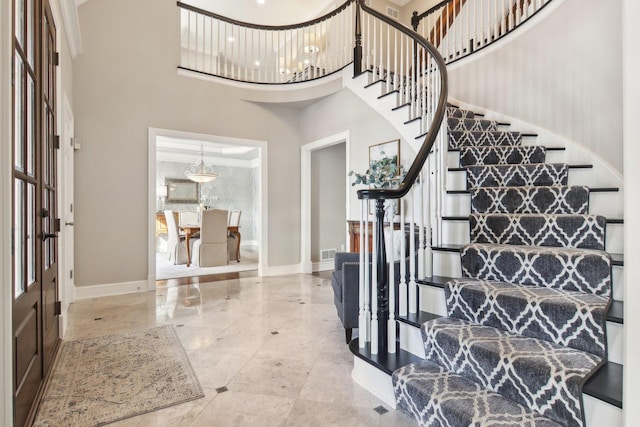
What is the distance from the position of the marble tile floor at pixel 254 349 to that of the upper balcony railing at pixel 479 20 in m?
3.60

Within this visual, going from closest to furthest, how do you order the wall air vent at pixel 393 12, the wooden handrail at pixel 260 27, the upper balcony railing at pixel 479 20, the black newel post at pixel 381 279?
the black newel post at pixel 381 279 → the upper balcony railing at pixel 479 20 → the wooden handrail at pixel 260 27 → the wall air vent at pixel 393 12

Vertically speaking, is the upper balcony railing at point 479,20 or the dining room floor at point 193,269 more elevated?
the upper balcony railing at point 479,20

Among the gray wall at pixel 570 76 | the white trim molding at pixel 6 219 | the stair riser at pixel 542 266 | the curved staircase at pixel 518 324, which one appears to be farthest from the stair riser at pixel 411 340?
the gray wall at pixel 570 76

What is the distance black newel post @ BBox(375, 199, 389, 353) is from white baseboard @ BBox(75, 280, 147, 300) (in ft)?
11.7

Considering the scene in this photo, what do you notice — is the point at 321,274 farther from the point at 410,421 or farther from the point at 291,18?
the point at 291,18

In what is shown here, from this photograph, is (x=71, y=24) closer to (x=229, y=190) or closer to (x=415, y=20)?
(x=415, y=20)

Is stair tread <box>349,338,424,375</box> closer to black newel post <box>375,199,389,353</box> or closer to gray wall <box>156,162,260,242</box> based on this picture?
black newel post <box>375,199,389,353</box>

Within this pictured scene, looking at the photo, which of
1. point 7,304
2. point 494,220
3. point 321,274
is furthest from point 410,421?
point 321,274

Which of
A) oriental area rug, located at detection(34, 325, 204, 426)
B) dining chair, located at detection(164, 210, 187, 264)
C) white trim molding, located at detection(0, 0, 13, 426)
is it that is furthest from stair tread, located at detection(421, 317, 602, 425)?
dining chair, located at detection(164, 210, 187, 264)

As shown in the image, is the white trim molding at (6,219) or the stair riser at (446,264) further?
the stair riser at (446,264)

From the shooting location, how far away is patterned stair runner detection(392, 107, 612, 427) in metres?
1.28

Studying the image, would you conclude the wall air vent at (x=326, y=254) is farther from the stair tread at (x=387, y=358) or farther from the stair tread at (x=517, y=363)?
the stair tread at (x=517, y=363)

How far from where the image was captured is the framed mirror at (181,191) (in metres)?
9.30

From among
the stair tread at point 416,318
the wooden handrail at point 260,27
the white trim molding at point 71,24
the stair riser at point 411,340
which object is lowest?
the stair riser at point 411,340
